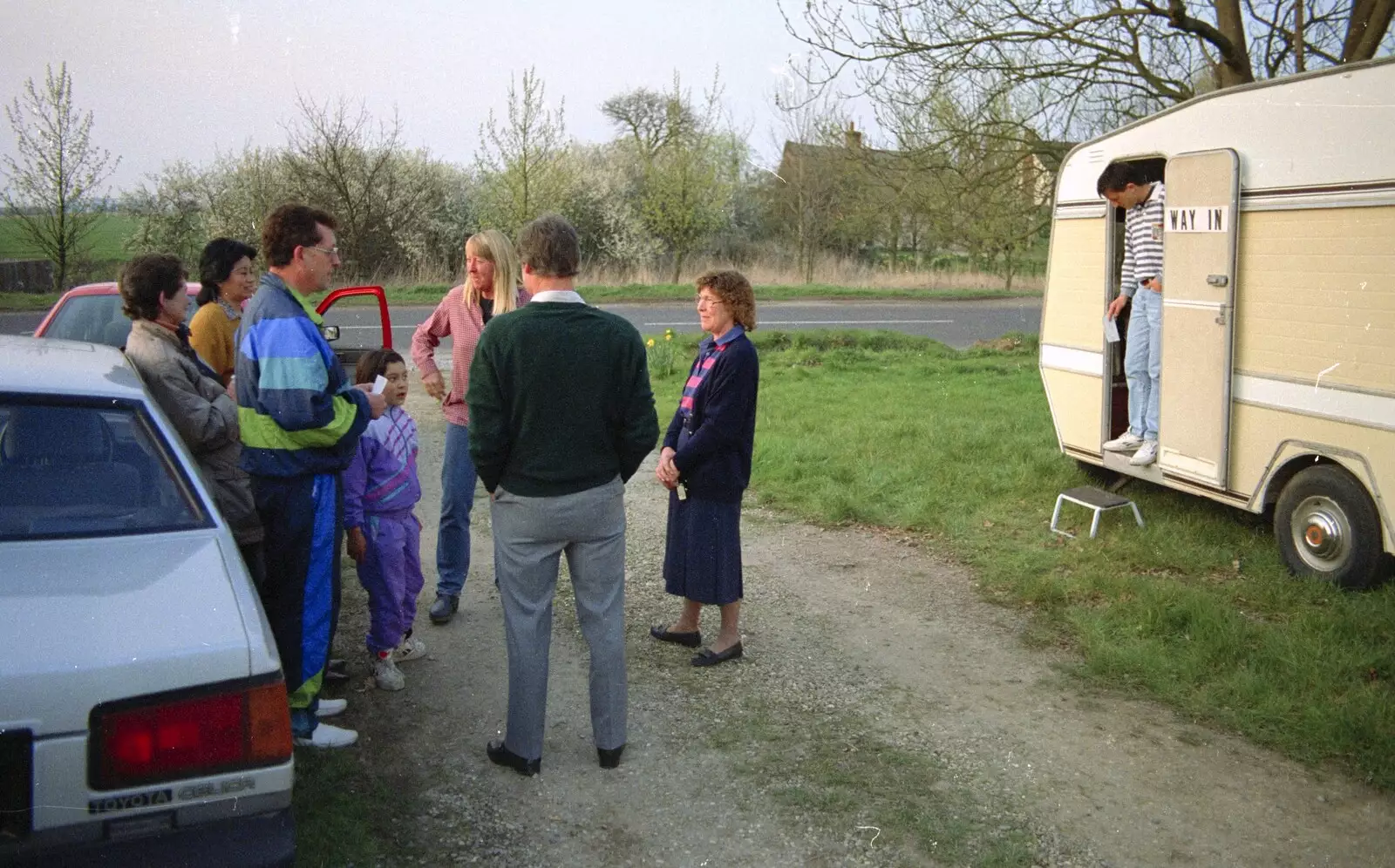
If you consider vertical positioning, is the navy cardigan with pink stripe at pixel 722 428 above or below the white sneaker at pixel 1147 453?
above

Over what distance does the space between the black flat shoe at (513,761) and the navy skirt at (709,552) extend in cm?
124

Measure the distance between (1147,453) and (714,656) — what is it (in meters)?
3.75

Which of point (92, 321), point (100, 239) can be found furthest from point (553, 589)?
point (100, 239)

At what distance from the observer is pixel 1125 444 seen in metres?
7.68

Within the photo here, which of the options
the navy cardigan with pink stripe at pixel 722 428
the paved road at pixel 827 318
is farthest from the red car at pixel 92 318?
the paved road at pixel 827 318

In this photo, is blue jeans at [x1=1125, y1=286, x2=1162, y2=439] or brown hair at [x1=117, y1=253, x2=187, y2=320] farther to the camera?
blue jeans at [x1=1125, y1=286, x2=1162, y2=439]

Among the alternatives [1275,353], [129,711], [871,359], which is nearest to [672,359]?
[871,359]

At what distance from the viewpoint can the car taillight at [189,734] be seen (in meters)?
2.43

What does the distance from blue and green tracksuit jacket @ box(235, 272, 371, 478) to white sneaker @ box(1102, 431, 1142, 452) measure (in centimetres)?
554

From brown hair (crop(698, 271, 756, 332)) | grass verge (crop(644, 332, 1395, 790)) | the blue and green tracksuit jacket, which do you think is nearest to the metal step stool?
grass verge (crop(644, 332, 1395, 790))

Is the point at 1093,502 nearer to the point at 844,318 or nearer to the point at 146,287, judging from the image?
the point at 146,287

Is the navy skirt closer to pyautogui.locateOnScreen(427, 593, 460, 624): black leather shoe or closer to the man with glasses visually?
pyautogui.locateOnScreen(427, 593, 460, 624): black leather shoe

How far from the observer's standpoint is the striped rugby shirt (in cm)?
730

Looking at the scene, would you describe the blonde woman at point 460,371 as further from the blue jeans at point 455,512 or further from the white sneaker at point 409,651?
the white sneaker at point 409,651
